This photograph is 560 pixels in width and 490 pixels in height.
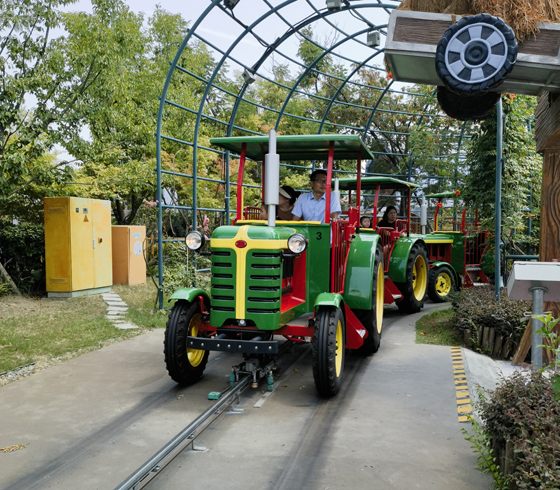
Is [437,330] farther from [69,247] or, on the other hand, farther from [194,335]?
[69,247]

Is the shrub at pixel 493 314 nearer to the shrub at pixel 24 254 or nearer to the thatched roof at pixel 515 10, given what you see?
the thatched roof at pixel 515 10

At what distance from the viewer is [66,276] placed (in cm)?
1012

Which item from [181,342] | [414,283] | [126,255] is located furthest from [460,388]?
[126,255]

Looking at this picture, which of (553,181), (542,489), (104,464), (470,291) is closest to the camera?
(542,489)

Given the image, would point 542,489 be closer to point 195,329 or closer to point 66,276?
point 195,329

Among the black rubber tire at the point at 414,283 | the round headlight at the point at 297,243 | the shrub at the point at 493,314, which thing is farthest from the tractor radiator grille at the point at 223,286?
the black rubber tire at the point at 414,283

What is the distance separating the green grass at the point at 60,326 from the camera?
249 inches

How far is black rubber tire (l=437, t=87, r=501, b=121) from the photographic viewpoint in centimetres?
375

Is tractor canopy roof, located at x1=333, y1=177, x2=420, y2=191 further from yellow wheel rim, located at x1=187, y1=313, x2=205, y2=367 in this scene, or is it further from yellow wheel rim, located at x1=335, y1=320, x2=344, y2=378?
yellow wheel rim, located at x1=187, y1=313, x2=205, y2=367

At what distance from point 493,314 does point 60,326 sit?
5.85 metres

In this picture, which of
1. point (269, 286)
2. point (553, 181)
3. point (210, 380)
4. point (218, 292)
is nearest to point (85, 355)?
Answer: point (210, 380)

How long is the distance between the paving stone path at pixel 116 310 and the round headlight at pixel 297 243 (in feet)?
13.3

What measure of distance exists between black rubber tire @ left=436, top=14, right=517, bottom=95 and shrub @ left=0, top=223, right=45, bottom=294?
9491 mm

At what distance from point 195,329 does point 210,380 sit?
1.81 ft
